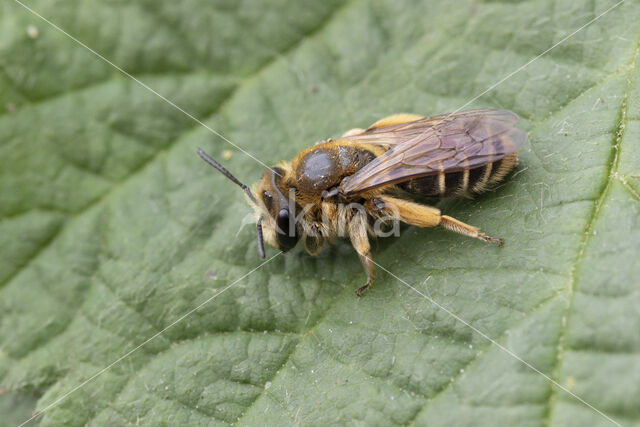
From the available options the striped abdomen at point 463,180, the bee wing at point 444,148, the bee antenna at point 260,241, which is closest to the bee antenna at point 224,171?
the bee antenna at point 260,241

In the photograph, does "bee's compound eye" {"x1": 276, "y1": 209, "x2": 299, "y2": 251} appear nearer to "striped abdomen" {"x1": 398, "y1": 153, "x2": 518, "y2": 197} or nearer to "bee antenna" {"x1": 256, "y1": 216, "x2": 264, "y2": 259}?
"bee antenna" {"x1": 256, "y1": 216, "x2": 264, "y2": 259}

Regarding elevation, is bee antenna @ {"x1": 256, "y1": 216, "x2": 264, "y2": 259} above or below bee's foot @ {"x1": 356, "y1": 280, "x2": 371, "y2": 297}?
above

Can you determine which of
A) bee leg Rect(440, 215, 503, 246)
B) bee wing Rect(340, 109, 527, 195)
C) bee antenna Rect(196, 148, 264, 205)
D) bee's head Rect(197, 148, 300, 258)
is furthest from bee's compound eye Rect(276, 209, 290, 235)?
bee leg Rect(440, 215, 503, 246)

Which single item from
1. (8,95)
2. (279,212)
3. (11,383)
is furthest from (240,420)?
(8,95)

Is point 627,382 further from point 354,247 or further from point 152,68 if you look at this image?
point 152,68

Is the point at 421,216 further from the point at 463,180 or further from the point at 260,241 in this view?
the point at 260,241

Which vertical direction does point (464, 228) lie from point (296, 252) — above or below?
below

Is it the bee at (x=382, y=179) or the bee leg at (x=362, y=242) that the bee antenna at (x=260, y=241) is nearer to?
the bee at (x=382, y=179)

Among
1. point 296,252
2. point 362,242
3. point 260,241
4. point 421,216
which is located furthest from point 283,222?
point 421,216
